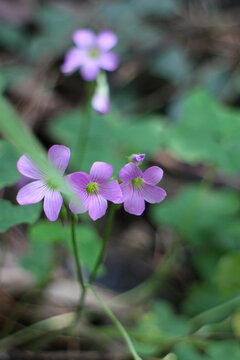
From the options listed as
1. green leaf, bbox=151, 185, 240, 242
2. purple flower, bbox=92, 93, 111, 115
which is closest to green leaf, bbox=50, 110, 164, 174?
green leaf, bbox=151, 185, 240, 242

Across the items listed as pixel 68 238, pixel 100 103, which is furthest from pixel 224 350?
pixel 100 103

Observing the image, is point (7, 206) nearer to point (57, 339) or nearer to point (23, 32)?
point (57, 339)

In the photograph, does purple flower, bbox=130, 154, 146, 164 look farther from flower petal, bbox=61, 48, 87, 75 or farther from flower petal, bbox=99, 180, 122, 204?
flower petal, bbox=61, 48, 87, 75

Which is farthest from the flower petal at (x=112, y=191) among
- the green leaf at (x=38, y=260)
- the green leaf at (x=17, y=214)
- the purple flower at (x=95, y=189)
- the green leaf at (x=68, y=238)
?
the green leaf at (x=38, y=260)

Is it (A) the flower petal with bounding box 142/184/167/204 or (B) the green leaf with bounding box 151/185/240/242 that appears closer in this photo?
(A) the flower petal with bounding box 142/184/167/204

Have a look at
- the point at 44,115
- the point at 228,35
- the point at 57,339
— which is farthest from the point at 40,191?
the point at 228,35
